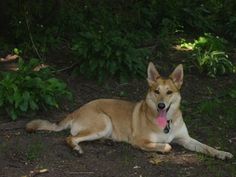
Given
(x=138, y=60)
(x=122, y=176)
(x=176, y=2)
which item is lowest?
(x=122, y=176)

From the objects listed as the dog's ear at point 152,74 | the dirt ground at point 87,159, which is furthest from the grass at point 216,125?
the dog's ear at point 152,74

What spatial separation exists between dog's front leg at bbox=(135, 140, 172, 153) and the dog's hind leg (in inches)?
18.2

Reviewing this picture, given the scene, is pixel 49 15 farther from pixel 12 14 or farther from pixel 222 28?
pixel 222 28

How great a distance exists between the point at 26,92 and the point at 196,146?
255cm

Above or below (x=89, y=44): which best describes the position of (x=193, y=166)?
below

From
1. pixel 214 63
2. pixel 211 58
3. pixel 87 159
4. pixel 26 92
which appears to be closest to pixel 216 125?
pixel 87 159

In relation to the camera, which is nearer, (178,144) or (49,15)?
(178,144)

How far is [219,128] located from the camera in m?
8.00

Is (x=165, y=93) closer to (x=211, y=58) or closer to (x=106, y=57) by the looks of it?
(x=106, y=57)

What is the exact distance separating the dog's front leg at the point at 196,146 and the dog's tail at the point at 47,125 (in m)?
1.48

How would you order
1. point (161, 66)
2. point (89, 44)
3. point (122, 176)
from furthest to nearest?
point (161, 66) → point (89, 44) → point (122, 176)

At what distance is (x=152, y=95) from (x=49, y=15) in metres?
5.03

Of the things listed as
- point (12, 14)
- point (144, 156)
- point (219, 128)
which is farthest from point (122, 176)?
point (12, 14)

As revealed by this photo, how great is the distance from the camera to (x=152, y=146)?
23.3 feet
